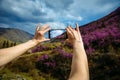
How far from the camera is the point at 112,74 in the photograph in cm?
1600

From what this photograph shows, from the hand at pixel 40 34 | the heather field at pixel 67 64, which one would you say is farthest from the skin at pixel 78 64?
Answer: the heather field at pixel 67 64

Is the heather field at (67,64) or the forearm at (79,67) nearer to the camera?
the forearm at (79,67)

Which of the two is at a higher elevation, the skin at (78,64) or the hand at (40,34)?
the hand at (40,34)

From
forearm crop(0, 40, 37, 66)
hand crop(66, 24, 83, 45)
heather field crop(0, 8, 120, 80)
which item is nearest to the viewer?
forearm crop(0, 40, 37, 66)

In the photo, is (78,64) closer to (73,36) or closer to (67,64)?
(73,36)

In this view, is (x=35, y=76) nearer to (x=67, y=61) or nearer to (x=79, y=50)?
(x=67, y=61)

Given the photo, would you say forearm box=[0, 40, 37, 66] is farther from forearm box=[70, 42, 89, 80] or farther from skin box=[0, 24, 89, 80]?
forearm box=[70, 42, 89, 80]

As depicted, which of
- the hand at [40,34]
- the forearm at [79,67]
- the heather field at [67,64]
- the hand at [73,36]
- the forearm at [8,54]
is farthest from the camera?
the heather field at [67,64]

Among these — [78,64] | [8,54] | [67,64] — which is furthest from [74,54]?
[67,64]

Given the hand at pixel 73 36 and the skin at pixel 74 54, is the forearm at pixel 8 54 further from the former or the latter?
the hand at pixel 73 36

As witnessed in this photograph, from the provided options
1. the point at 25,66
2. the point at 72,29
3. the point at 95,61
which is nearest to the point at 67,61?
the point at 95,61

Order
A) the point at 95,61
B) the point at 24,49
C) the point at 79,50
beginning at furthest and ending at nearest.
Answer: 1. the point at 95,61
2. the point at 24,49
3. the point at 79,50

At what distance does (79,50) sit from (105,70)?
15.6 meters

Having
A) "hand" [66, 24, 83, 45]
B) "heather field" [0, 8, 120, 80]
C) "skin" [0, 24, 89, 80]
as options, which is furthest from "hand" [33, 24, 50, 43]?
"heather field" [0, 8, 120, 80]
